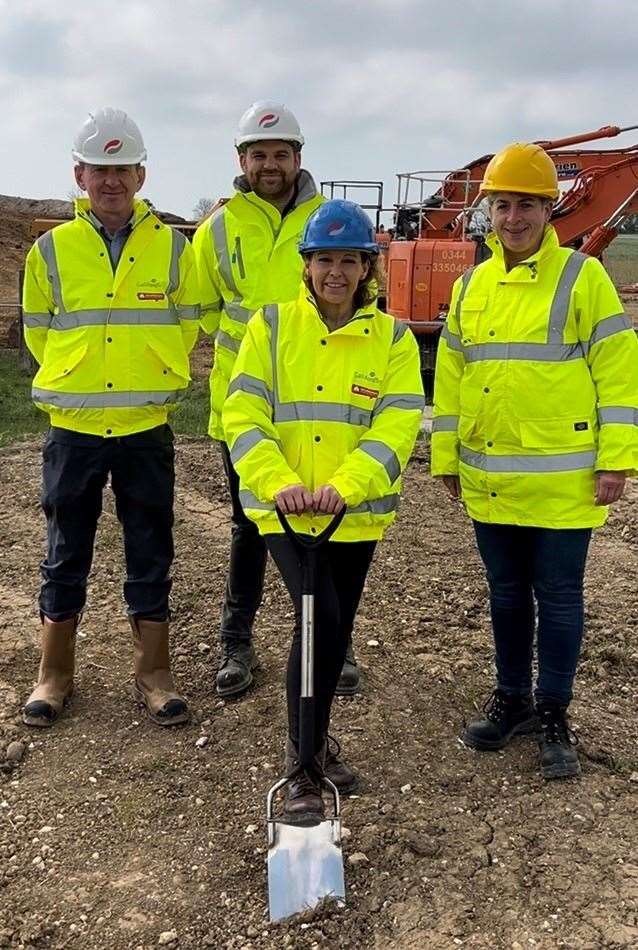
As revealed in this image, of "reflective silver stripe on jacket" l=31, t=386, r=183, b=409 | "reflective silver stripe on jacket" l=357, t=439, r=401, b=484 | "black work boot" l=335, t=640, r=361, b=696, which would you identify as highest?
"reflective silver stripe on jacket" l=31, t=386, r=183, b=409

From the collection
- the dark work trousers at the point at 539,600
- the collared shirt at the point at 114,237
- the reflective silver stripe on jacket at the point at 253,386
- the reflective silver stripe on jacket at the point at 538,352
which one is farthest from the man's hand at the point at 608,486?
the collared shirt at the point at 114,237

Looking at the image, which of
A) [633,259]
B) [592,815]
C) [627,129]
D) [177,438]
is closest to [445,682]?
[592,815]

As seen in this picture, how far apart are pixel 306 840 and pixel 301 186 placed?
2.54 meters

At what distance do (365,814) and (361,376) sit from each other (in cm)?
152

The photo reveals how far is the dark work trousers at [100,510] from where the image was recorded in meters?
3.92

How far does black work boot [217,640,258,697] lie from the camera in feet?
14.2

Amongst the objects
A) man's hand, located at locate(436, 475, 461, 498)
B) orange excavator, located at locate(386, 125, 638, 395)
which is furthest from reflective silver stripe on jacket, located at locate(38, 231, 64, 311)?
orange excavator, located at locate(386, 125, 638, 395)

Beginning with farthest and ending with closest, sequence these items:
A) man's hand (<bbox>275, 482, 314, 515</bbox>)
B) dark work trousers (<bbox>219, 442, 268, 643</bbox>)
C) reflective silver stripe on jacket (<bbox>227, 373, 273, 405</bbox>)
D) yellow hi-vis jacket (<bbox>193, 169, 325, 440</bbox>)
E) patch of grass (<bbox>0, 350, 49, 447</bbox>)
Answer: patch of grass (<bbox>0, 350, 49, 447</bbox>) < dark work trousers (<bbox>219, 442, 268, 643</bbox>) < yellow hi-vis jacket (<bbox>193, 169, 325, 440</bbox>) < reflective silver stripe on jacket (<bbox>227, 373, 273, 405</bbox>) < man's hand (<bbox>275, 482, 314, 515</bbox>)

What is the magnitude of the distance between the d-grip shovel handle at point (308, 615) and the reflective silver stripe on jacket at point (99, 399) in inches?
41.1

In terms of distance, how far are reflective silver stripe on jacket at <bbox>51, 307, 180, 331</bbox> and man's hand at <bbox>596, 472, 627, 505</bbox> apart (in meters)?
1.81

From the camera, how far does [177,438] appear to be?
9.09 m

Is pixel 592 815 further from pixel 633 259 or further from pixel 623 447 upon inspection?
pixel 633 259

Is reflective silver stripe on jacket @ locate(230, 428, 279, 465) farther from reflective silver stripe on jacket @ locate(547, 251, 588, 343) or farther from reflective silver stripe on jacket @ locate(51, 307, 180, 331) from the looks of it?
reflective silver stripe on jacket @ locate(547, 251, 588, 343)

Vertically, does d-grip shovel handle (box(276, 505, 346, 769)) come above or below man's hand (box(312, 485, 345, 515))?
below
